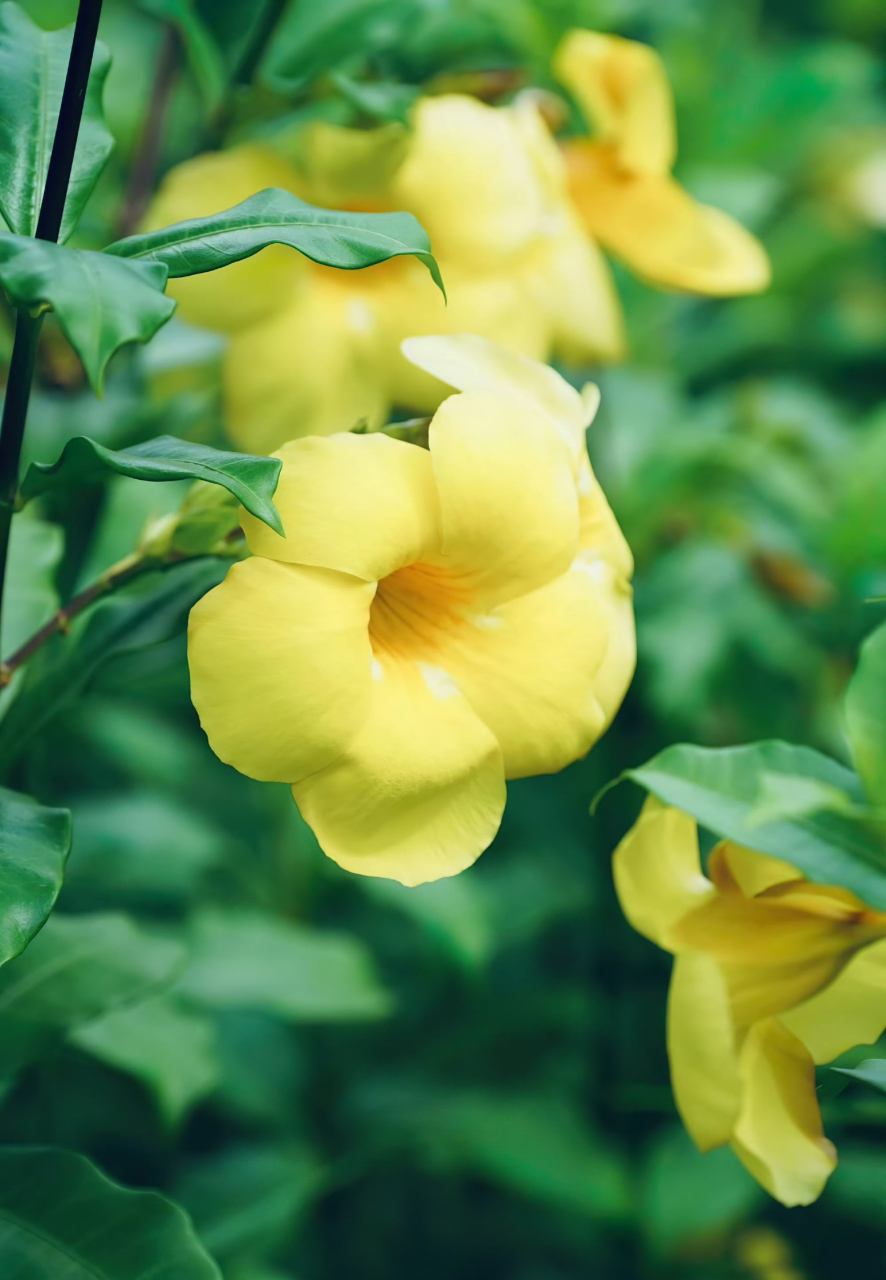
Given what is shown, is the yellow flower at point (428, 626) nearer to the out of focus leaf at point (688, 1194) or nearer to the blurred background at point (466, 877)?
the blurred background at point (466, 877)

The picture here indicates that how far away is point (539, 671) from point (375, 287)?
455 millimetres

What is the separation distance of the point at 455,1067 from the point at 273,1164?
0.30 m

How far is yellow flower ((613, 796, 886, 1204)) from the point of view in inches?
24.0

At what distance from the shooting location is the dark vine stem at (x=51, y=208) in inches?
19.7

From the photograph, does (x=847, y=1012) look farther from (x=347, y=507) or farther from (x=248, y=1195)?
(x=248, y=1195)

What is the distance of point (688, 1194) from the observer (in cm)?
122

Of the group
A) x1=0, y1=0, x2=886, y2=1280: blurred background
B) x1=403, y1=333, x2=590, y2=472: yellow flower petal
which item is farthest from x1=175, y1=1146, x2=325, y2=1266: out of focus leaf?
x1=403, y1=333, x2=590, y2=472: yellow flower petal

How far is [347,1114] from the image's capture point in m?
1.30

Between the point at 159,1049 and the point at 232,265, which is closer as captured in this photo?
the point at 232,265

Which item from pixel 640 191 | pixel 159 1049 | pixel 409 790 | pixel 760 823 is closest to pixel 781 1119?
pixel 760 823

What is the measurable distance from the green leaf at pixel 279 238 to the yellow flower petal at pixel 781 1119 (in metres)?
0.46

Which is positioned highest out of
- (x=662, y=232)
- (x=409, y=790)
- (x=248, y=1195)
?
(x=662, y=232)

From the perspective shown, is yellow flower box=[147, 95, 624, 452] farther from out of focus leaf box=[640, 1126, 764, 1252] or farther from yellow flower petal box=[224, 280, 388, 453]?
out of focus leaf box=[640, 1126, 764, 1252]

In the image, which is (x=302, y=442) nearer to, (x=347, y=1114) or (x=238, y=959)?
(x=238, y=959)
